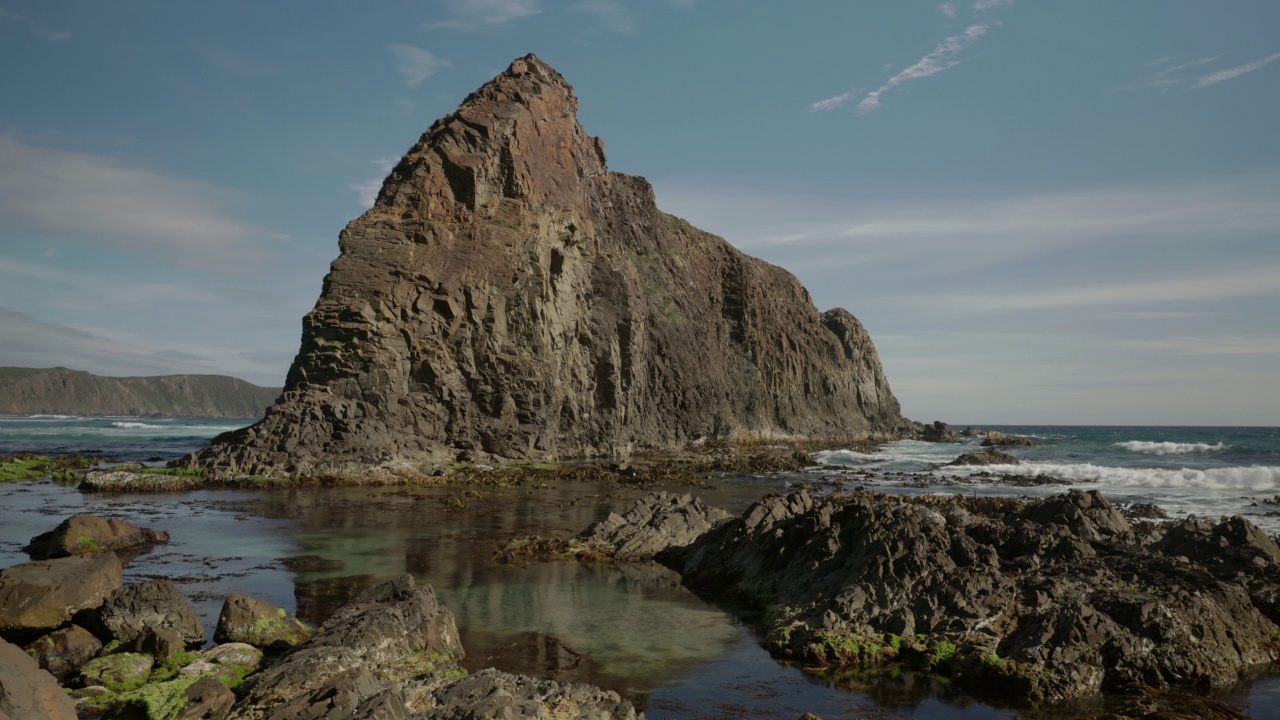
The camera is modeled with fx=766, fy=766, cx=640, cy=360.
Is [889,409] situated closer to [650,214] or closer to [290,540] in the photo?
[650,214]

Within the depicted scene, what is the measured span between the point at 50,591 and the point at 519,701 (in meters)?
7.95

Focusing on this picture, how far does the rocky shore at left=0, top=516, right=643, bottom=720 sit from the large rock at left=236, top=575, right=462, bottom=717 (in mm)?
18

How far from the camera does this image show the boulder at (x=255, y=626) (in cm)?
1007

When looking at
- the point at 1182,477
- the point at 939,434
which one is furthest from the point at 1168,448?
the point at 1182,477

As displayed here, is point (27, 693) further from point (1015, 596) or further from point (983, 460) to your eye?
point (983, 460)

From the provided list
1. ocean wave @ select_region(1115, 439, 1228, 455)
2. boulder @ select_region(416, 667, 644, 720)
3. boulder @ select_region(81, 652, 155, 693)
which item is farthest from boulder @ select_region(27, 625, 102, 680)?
ocean wave @ select_region(1115, 439, 1228, 455)

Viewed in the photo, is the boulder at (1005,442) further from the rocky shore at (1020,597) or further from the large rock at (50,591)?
the large rock at (50,591)

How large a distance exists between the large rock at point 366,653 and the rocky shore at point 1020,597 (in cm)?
476

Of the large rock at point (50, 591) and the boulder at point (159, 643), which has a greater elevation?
the large rock at point (50, 591)

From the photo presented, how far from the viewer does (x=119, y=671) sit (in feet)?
29.5

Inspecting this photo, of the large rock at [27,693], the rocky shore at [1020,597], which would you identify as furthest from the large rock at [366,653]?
the rocky shore at [1020,597]

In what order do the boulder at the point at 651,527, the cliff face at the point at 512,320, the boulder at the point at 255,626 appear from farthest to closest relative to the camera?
1. the cliff face at the point at 512,320
2. the boulder at the point at 651,527
3. the boulder at the point at 255,626

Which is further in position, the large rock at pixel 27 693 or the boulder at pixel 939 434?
the boulder at pixel 939 434

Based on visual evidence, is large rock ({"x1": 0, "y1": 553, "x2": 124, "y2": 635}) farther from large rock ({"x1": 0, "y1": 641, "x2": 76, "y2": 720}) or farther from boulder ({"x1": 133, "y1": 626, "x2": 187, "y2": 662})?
large rock ({"x1": 0, "y1": 641, "x2": 76, "y2": 720})
